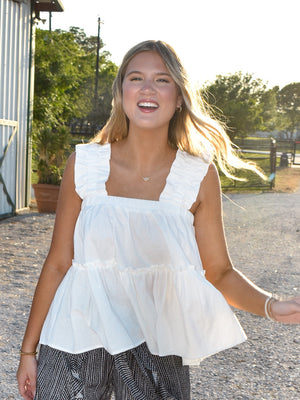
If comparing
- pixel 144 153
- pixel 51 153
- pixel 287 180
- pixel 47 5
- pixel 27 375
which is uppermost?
pixel 47 5

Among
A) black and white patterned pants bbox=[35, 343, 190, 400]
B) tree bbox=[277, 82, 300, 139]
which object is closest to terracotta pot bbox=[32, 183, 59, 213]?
black and white patterned pants bbox=[35, 343, 190, 400]

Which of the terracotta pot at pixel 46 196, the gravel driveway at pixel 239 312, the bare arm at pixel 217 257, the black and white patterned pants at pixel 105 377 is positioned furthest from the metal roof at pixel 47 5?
Result: the black and white patterned pants at pixel 105 377

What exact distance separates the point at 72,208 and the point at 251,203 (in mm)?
13260

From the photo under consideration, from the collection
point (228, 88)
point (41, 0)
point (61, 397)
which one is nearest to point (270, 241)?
point (41, 0)

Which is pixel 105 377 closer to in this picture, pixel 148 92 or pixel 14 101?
pixel 148 92

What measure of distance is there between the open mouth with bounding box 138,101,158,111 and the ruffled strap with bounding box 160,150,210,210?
0.20 m

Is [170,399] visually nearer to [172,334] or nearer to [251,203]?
[172,334]

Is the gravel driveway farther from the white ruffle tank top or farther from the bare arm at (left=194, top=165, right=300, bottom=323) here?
the white ruffle tank top

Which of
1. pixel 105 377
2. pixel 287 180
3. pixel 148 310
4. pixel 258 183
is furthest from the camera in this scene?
pixel 287 180

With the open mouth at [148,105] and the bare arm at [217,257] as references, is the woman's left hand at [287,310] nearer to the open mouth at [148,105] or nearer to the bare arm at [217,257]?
the bare arm at [217,257]

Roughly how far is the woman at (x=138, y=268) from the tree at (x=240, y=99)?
40307 millimetres

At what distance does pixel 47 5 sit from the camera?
12.3 meters

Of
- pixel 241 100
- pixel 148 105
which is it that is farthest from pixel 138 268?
pixel 241 100

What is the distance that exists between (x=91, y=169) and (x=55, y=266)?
Result: 348 mm
